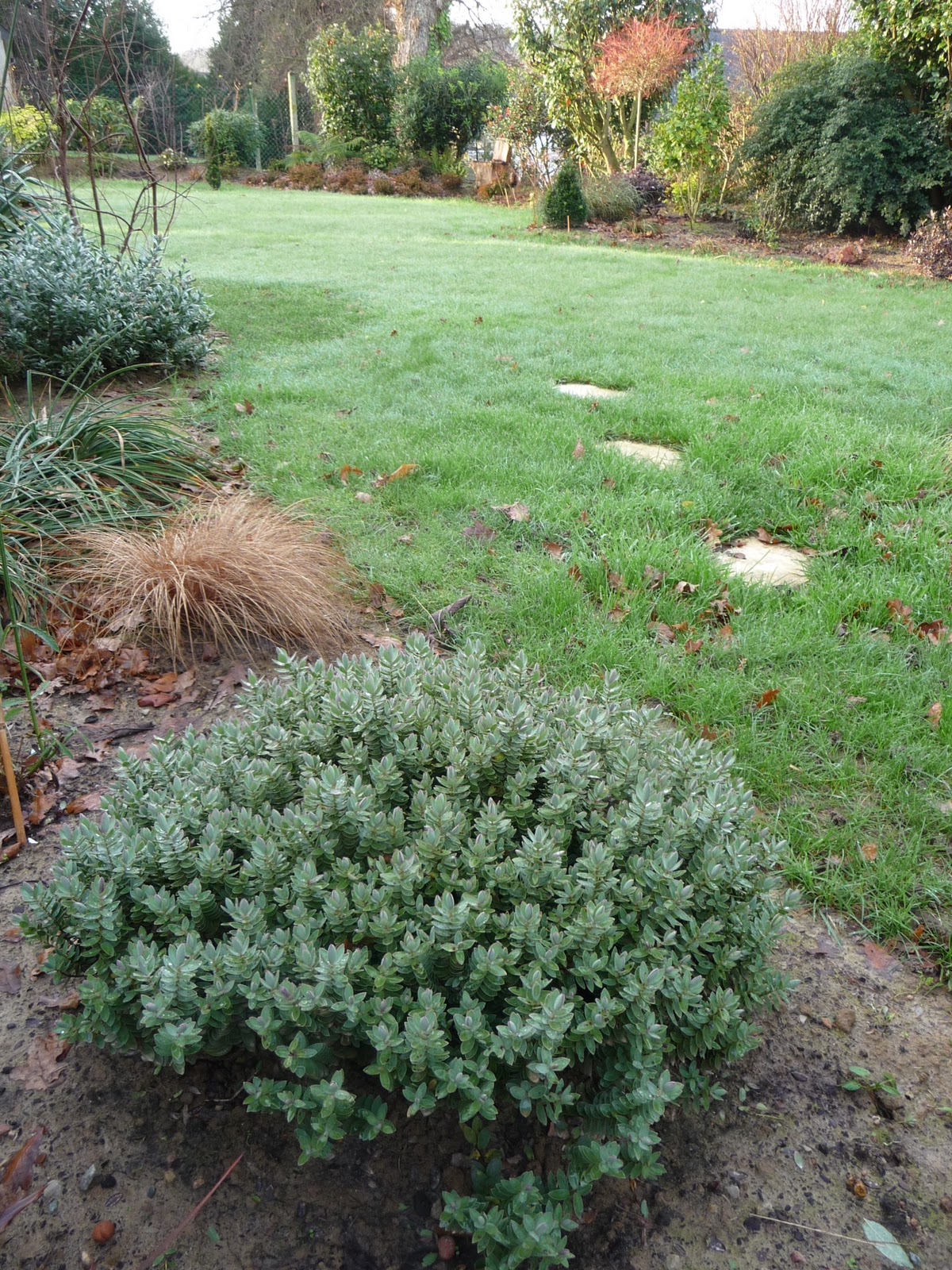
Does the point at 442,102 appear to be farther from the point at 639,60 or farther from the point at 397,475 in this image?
the point at 397,475

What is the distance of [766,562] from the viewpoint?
3.69 m

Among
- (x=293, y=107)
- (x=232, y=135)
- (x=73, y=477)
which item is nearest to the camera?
(x=73, y=477)

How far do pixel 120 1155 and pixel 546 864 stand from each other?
0.97 m

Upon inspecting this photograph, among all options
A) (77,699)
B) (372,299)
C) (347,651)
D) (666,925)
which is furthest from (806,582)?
(372,299)

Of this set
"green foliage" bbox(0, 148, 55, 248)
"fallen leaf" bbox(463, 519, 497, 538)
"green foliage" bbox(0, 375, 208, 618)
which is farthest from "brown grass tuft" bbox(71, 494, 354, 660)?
"green foliage" bbox(0, 148, 55, 248)

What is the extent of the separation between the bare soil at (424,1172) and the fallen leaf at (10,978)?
0.02 metres

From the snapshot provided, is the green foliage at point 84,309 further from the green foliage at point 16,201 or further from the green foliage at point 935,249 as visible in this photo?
the green foliage at point 935,249

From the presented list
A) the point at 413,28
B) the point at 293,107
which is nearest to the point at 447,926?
the point at 293,107

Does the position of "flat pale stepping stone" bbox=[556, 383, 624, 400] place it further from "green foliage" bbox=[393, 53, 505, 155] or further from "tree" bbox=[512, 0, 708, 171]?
"green foliage" bbox=[393, 53, 505, 155]

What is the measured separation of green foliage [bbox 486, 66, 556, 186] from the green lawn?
35.4 feet

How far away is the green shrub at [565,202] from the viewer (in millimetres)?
13781

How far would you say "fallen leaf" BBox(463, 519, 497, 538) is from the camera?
382cm

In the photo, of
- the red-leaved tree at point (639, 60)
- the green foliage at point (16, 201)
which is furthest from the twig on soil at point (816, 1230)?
the red-leaved tree at point (639, 60)

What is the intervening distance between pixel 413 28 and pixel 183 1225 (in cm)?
2737
